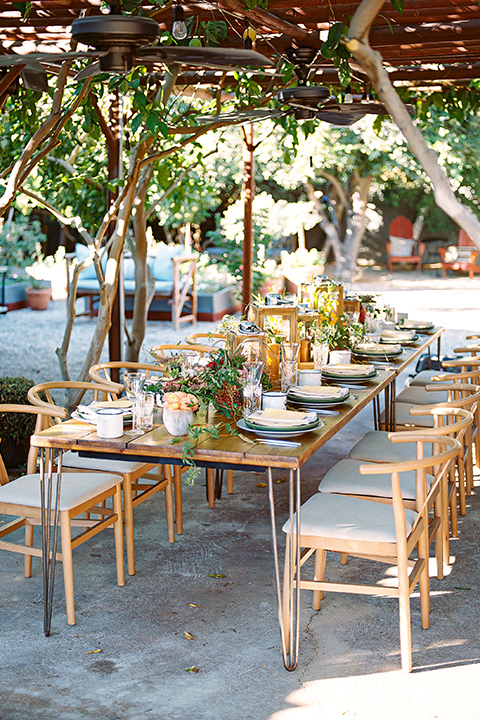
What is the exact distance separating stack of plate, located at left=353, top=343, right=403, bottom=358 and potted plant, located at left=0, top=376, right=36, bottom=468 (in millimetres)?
1969

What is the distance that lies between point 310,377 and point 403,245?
50.3 feet

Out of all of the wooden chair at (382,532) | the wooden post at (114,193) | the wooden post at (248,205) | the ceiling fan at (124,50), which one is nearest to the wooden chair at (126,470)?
the wooden chair at (382,532)

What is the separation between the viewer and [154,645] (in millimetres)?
2945

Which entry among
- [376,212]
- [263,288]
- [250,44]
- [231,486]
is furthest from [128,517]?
[376,212]

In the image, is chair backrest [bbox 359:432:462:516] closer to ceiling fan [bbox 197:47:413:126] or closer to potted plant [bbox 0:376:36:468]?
ceiling fan [bbox 197:47:413:126]

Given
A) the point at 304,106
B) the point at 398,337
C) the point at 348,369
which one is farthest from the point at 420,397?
the point at 304,106

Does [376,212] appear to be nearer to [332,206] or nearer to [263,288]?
[332,206]

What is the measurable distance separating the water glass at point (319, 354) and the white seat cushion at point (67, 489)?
1.11 metres

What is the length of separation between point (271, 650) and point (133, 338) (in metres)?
4.15

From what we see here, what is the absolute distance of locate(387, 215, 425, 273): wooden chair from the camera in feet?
59.6

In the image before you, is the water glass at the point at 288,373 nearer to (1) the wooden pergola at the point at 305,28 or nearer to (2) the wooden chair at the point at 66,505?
(2) the wooden chair at the point at 66,505

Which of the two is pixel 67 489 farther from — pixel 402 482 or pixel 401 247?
pixel 401 247

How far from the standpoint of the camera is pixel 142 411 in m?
3.02

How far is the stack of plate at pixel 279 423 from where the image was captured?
9.37ft
